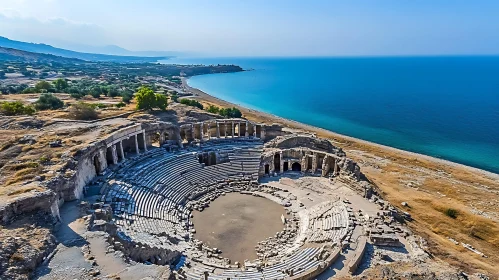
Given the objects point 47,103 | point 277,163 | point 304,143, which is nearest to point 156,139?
point 277,163

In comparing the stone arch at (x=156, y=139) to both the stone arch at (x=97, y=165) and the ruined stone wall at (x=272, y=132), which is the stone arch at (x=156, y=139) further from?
the ruined stone wall at (x=272, y=132)

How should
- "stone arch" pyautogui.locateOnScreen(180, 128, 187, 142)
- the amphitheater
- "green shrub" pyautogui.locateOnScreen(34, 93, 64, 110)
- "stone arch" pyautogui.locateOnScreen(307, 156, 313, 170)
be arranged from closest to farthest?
the amphitheater < "stone arch" pyautogui.locateOnScreen(307, 156, 313, 170) < "stone arch" pyautogui.locateOnScreen(180, 128, 187, 142) < "green shrub" pyautogui.locateOnScreen(34, 93, 64, 110)

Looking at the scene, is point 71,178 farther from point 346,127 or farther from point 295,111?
point 295,111

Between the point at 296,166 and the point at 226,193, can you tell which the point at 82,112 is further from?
the point at 296,166

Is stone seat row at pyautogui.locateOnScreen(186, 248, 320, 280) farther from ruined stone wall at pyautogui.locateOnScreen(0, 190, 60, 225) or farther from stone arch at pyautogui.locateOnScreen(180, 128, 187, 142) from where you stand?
stone arch at pyautogui.locateOnScreen(180, 128, 187, 142)

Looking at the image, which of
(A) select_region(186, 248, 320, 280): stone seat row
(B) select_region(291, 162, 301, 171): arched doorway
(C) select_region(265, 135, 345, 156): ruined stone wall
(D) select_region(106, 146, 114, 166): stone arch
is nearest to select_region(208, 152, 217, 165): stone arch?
(C) select_region(265, 135, 345, 156): ruined stone wall
